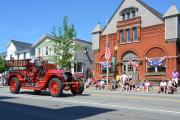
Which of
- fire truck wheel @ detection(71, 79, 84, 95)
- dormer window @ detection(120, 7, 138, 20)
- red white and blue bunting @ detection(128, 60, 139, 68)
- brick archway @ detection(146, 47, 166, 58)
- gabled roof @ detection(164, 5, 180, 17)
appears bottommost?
fire truck wheel @ detection(71, 79, 84, 95)

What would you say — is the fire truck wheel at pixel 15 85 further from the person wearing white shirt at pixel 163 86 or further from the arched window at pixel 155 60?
the arched window at pixel 155 60

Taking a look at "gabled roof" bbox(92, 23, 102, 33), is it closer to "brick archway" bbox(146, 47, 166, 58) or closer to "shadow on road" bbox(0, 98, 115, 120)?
"brick archway" bbox(146, 47, 166, 58)

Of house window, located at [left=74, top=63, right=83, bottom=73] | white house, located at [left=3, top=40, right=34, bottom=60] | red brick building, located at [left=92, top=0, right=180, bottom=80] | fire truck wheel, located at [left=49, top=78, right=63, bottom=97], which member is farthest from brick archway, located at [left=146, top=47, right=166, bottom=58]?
white house, located at [left=3, top=40, right=34, bottom=60]

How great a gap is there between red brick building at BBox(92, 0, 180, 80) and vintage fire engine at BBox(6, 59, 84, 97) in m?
19.7

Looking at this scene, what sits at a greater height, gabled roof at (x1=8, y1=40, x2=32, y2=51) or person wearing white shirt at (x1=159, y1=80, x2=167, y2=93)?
gabled roof at (x1=8, y1=40, x2=32, y2=51)

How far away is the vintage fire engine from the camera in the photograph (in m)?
17.7

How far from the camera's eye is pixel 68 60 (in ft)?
138

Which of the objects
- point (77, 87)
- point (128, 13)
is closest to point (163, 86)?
point (77, 87)

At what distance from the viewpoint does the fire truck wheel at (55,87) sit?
17.4 m

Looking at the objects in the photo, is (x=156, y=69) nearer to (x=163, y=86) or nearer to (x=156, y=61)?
(x=156, y=61)

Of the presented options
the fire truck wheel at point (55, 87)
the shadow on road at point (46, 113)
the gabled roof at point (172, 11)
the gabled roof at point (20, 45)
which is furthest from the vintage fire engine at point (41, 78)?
the gabled roof at point (20, 45)

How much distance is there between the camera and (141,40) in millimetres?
39562

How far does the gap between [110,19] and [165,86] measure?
19.4m

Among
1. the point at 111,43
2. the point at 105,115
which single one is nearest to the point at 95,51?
the point at 111,43
